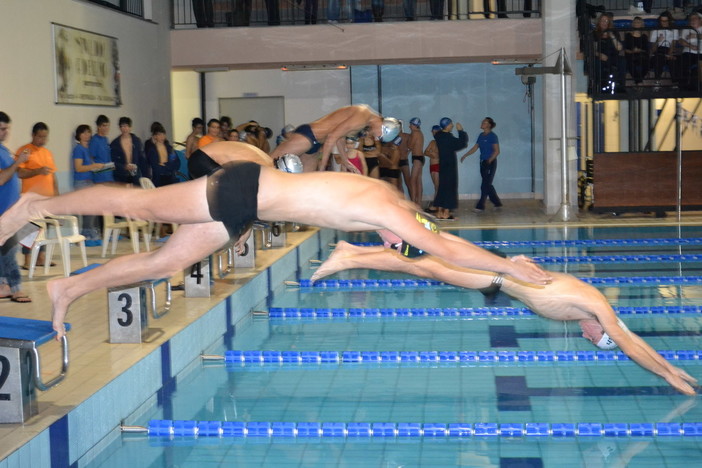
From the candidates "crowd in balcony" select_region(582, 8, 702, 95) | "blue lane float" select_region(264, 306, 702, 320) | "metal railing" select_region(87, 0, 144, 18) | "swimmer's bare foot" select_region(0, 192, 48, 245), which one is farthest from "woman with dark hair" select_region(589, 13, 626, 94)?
"swimmer's bare foot" select_region(0, 192, 48, 245)

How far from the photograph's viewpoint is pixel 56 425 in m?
4.02

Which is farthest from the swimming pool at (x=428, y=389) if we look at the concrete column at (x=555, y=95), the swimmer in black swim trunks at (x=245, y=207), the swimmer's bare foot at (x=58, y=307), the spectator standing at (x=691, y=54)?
the spectator standing at (x=691, y=54)

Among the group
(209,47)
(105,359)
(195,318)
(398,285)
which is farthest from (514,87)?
(105,359)

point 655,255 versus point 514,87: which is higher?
point 514,87

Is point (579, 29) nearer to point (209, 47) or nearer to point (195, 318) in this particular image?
point (209, 47)

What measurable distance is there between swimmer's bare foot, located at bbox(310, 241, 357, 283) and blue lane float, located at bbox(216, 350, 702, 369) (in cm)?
120

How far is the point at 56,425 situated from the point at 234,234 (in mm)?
1151

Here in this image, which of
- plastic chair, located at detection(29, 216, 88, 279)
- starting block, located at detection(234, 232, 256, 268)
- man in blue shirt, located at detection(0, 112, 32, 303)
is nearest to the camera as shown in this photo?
man in blue shirt, located at detection(0, 112, 32, 303)

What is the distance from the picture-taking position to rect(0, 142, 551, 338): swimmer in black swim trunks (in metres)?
3.94

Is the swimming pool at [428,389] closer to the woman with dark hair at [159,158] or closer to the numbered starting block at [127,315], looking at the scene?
the numbered starting block at [127,315]

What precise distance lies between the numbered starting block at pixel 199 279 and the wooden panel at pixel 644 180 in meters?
8.55

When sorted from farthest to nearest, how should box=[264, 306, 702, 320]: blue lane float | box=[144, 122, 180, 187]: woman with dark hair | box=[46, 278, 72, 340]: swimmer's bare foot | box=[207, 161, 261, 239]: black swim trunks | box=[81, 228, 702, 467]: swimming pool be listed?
1. box=[144, 122, 180, 187]: woman with dark hair
2. box=[264, 306, 702, 320]: blue lane float
3. box=[81, 228, 702, 467]: swimming pool
4. box=[46, 278, 72, 340]: swimmer's bare foot
5. box=[207, 161, 261, 239]: black swim trunks

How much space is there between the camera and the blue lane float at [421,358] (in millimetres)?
6055

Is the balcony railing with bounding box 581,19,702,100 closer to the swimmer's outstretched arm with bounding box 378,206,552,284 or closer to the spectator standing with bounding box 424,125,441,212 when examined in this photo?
the spectator standing with bounding box 424,125,441,212
